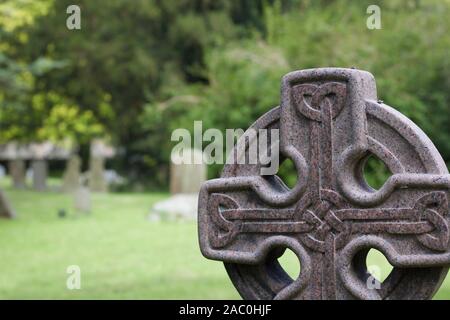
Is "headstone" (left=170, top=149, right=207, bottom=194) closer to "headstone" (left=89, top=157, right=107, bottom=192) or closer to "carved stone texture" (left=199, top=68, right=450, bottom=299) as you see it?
"headstone" (left=89, top=157, right=107, bottom=192)

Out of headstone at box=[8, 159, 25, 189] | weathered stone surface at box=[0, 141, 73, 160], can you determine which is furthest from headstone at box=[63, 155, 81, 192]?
weathered stone surface at box=[0, 141, 73, 160]

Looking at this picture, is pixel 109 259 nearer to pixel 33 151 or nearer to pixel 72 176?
pixel 72 176

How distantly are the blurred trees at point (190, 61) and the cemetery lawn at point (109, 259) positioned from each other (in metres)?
3.78

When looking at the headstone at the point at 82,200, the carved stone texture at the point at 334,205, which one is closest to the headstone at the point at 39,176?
the headstone at the point at 82,200

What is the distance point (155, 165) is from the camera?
30391 millimetres

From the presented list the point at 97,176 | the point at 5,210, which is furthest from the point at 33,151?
the point at 5,210

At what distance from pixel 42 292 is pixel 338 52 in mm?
12947

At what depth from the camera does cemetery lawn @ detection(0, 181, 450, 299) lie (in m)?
9.05

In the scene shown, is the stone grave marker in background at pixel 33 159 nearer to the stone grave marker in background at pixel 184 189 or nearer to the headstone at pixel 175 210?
the stone grave marker in background at pixel 184 189

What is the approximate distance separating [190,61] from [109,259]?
18165 millimetres

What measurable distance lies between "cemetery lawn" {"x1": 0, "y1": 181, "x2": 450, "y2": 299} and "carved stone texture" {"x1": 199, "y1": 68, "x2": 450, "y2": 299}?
2897 millimetres

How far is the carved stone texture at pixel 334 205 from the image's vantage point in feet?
16.4

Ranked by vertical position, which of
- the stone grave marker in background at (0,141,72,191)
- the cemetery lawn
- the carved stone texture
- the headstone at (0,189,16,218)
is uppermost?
the carved stone texture
